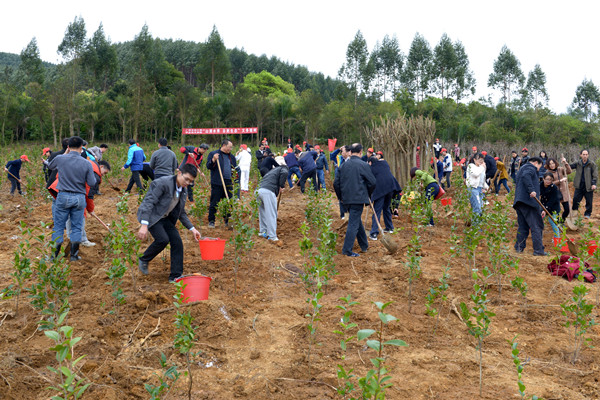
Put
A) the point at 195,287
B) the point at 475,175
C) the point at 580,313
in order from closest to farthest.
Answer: the point at 580,313 → the point at 195,287 → the point at 475,175

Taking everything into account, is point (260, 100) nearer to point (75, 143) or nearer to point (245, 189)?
point (245, 189)

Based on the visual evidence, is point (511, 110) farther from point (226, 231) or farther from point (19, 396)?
point (19, 396)

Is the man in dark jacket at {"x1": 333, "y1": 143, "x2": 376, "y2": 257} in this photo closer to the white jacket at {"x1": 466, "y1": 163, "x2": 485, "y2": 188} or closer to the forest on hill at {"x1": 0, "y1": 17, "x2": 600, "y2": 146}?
the white jacket at {"x1": 466, "y1": 163, "x2": 485, "y2": 188}

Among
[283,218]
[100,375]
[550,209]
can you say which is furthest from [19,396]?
[550,209]

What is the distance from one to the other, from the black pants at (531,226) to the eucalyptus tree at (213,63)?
3951 centimetres

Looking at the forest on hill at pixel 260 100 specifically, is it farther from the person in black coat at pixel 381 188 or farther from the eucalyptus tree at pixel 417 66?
the person in black coat at pixel 381 188

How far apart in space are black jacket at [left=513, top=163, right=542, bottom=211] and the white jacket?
1729 millimetres

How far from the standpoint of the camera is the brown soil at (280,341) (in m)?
3.16

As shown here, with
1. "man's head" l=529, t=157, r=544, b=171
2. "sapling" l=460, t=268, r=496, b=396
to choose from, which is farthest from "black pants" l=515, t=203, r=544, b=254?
"sapling" l=460, t=268, r=496, b=396

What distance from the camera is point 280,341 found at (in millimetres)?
3912

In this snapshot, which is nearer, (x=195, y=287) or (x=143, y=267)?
(x=195, y=287)

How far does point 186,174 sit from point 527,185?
5.25 metres

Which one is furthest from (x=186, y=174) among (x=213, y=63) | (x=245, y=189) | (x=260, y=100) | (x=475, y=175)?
(x=213, y=63)

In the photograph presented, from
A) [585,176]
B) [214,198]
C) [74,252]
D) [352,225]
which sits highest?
[585,176]
